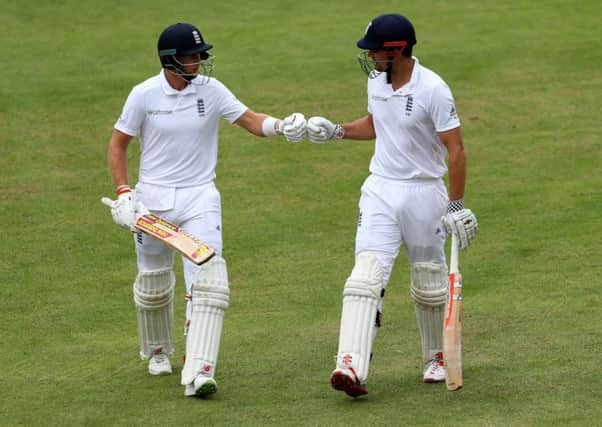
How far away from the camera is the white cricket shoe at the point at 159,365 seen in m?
9.49

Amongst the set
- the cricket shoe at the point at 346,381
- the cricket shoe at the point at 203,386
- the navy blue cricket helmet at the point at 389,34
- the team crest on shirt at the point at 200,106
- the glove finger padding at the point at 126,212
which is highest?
the navy blue cricket helmet at the point at 389,34

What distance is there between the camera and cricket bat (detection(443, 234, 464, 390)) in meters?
8.35

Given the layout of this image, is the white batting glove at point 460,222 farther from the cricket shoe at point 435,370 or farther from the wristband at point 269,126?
the wristband at point 269,126

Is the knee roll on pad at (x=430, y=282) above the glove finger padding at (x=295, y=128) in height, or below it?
below

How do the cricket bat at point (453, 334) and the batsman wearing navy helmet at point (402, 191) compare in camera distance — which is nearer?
the cricket bat at point (453, 334)

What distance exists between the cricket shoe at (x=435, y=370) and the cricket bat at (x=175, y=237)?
5.47ft

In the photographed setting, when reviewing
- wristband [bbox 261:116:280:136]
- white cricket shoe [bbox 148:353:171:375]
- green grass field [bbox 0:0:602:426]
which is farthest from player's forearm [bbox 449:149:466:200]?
white cricket shoe [bbox 148:353:171:375]

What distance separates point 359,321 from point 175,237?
1.32m

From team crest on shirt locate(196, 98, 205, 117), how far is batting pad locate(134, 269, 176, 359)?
1.12 m

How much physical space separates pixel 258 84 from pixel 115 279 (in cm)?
614

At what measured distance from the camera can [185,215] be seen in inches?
356

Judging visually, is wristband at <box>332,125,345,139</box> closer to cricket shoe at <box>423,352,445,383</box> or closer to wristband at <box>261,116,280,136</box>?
wristband at <box>261,116,280,136</box>

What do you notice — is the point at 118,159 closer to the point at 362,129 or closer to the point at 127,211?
the point at 127,211

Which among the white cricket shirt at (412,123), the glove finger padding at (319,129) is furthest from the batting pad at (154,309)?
the white cricket shirt at (412,123)
